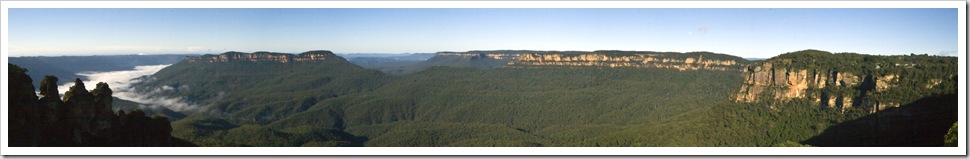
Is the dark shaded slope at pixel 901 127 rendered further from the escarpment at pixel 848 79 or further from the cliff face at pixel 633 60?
the cliff face at pixel 633 60

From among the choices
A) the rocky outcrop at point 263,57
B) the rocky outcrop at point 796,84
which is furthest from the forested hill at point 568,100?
the rocky outcrop at point 263,57

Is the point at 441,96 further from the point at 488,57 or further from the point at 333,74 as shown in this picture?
the point at 488,57

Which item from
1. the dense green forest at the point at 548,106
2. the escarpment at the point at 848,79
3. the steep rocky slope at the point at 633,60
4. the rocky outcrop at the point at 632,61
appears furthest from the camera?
the rocky outcrop at the point at 632,61

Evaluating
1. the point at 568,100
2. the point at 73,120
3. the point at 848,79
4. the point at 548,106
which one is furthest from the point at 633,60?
the point at 73,120

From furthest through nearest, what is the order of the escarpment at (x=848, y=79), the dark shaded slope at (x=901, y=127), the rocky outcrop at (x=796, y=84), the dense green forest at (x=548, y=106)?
the rocky outcrop at (x=796, y=84) → the dense green forest at (x=548, y=106) → the escarpment at (x=848, y=79) → the dark shaded slope at (x=901, y=127)

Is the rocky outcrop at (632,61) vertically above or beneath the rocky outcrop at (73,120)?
above

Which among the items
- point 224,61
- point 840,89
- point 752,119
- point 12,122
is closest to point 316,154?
point 12,122
